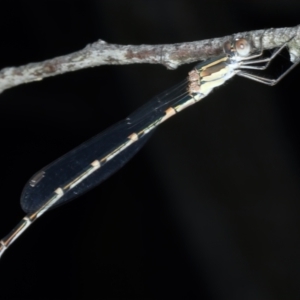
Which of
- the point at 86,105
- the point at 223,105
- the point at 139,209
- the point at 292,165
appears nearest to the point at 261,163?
the point at 292,165

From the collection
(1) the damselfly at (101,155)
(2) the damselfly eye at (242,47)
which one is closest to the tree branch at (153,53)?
(2) the damselfly eye at (242,47)

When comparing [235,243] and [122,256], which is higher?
[122,256]

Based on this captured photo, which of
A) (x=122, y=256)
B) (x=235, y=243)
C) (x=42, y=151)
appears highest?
(x=42, y=151)

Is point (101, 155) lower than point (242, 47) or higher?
higher

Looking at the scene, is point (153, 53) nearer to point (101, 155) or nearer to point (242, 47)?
point (242, 47)

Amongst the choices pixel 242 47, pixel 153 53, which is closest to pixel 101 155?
pixel 153 53

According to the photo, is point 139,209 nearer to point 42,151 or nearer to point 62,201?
point 42,151
